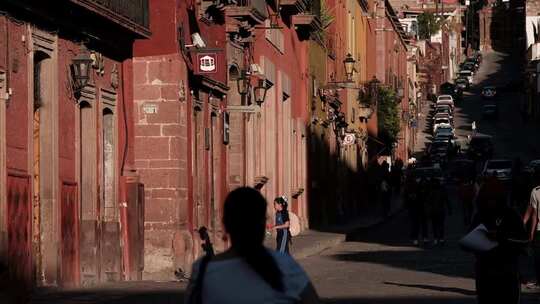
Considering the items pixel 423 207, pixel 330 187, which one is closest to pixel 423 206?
pixel 423 207

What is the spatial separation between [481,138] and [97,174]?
83.9m

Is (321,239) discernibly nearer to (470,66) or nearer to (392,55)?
(392,55)

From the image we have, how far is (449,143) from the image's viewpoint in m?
112

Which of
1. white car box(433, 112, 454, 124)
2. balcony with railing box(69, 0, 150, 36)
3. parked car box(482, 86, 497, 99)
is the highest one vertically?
parked car box(482, 86, 497, 99)

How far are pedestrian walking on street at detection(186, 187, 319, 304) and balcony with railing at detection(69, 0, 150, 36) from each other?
530 inches

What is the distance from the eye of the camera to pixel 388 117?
82500 millimetres

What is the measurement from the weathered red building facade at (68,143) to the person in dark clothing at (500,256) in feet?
19.1

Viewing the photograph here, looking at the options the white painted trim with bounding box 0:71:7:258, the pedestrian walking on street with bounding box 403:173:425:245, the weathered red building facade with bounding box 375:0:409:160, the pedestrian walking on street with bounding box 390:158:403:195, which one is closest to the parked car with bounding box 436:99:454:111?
the weathered red building facade with bounding box 375:0:409:160

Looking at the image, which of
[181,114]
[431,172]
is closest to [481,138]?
[431,172]

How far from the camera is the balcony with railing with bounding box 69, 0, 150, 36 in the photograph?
2244cm

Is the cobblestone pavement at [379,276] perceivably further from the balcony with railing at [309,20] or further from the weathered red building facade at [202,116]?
the balcony with railing at [309,20]

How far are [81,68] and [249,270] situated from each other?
14.4 metres

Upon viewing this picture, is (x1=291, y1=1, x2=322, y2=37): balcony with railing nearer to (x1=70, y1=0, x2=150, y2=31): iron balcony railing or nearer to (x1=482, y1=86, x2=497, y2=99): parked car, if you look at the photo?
(x1=70, y1=0, x2=150, y2=31): iron balcony railing

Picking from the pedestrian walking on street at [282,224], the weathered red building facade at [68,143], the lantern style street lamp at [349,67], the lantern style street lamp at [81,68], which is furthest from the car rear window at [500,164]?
the lantern style street lamp at [81,68]
